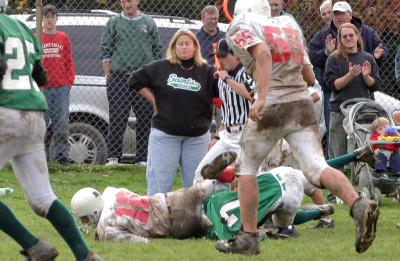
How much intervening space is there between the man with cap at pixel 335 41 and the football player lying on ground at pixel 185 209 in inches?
166

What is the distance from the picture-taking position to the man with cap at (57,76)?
48.0 ft

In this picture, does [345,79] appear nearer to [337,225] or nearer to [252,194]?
[337,225]

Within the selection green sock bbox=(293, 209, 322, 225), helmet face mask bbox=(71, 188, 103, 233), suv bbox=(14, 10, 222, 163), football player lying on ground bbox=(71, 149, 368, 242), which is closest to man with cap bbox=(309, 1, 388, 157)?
suv bbox=(14, 10, 222, 163)

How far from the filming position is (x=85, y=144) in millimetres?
15234

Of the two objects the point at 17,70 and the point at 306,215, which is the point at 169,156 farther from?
the point at 17,70

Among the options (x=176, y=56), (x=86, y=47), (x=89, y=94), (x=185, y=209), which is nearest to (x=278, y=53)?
(x=185, y=209)

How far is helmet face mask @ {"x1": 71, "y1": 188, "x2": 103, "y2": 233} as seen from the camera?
9.77 m

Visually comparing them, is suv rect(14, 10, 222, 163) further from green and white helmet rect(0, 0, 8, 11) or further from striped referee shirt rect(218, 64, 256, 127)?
green and white helmet rect(0, 0, 8, 11)

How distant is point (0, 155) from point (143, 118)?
7.37 m

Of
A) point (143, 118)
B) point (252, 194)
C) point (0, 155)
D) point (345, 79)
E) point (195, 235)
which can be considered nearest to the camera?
point (0, 155)

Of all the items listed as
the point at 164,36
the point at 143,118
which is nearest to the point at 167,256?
the point at 143,118

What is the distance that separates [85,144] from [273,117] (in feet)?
23.3

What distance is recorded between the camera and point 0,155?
7.39 meters

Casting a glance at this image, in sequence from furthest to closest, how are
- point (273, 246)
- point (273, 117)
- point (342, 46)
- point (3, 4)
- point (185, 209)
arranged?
1. point (342, 46)
2. point (185, 209)
3. point (273, 246)
4. point (273, 117)
5. point (3, 4)
